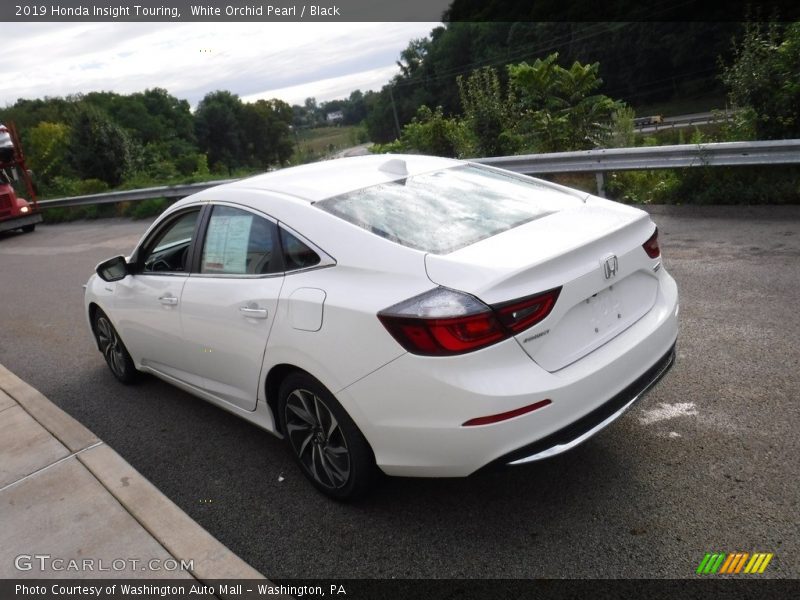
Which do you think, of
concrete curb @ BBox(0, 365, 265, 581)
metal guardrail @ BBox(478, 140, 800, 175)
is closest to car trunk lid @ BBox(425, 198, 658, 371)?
concrete curb @ BBox(0, 365, 265, 581)

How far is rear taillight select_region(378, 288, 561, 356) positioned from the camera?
111 inches

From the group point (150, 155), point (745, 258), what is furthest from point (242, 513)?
point (150, 155)

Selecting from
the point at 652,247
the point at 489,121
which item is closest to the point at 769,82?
the point at 489,121

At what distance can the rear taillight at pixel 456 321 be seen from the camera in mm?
2826

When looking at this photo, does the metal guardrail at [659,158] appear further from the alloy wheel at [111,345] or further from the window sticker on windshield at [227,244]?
the alloy wheel at [111,345]

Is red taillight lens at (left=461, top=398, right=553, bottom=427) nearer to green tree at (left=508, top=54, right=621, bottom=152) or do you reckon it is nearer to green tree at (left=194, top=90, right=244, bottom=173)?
green tree at (left=508, top=54, right=621, bottom=152)

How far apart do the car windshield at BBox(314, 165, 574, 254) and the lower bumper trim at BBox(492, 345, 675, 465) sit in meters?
0.90

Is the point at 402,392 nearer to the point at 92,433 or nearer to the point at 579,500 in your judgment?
the point at 579,500

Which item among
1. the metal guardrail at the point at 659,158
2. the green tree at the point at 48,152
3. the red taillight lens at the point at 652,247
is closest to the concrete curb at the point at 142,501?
the red taillight lens at the point at 652,247

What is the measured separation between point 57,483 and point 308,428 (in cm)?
163

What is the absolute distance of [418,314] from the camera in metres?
2.87

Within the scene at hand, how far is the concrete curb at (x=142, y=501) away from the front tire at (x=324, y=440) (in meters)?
0.59

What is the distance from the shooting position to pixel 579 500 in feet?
10.8

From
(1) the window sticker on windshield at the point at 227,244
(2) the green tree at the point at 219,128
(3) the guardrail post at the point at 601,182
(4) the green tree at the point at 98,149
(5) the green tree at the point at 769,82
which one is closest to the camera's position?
(1) the window sticker on windshield at the point at 227,244
